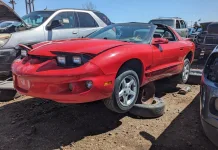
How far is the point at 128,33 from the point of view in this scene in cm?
468

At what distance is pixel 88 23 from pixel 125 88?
466cm

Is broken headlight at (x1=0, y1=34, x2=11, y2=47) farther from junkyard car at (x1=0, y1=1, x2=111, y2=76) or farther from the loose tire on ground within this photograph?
the loose tire on ground

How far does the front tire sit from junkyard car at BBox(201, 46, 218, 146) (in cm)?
108

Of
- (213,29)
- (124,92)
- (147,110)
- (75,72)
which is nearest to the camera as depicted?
(75,72)

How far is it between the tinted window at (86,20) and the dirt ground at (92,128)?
11.5 ft

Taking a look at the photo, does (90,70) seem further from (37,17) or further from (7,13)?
(37,17)

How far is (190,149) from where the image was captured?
326 cm

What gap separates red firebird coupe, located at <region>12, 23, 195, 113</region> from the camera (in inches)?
127

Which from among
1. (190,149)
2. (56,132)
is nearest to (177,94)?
(190,149)

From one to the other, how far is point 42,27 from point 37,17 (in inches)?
25.5

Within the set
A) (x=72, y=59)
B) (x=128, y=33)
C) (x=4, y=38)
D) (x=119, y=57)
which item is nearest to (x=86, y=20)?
(x=4, y=38)

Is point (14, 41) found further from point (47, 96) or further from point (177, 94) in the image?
point (177, 94)

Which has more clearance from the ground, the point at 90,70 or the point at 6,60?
the point at 90,70

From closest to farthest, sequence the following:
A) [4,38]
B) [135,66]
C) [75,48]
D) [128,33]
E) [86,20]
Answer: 1. [75,48]
2. [135,66]
3. [128,33]
4. [4,38]
5. [86,20]
